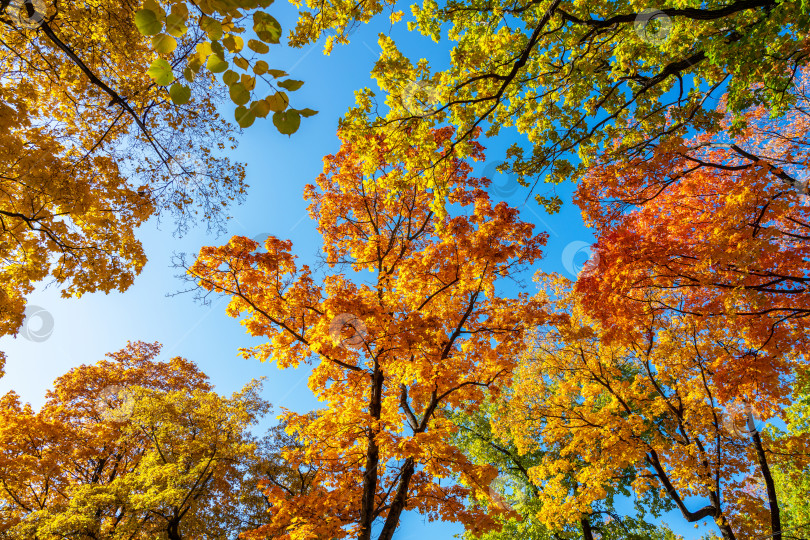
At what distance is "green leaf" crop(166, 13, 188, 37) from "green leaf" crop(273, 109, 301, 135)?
A: 40 cm

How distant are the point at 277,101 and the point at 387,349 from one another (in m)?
5.96

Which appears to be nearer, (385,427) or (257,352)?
(385,427)

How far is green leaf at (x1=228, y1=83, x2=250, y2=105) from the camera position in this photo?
1286 mm

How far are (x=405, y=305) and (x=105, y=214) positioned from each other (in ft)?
19.0

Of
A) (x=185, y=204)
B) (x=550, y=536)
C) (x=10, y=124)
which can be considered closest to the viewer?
(x=10, y=124)

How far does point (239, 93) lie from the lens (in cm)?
132

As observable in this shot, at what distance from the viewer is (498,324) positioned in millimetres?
8180

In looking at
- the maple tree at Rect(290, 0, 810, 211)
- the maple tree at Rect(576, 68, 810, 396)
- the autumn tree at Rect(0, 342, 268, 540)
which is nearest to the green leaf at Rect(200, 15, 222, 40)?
the maple tree at Rect(290, 0, 810, 211)

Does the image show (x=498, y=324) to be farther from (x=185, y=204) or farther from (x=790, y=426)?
(x=790, y=426)

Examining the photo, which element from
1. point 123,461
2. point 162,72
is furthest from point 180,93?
point 123,461

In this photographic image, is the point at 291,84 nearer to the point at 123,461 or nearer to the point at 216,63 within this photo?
the point at 216,63

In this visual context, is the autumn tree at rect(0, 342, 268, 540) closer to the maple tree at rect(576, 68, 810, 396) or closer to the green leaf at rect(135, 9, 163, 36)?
the green leaf at rect(135, 9, 163, 36)

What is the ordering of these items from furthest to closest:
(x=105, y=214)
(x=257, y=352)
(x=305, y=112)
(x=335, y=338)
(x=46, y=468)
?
(x=46, y=468) < (x=257, y=352) < (x=335, y=338) < (x=105, y=214) < (x=305, y=112)

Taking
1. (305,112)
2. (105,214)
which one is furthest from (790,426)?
(105,214)
